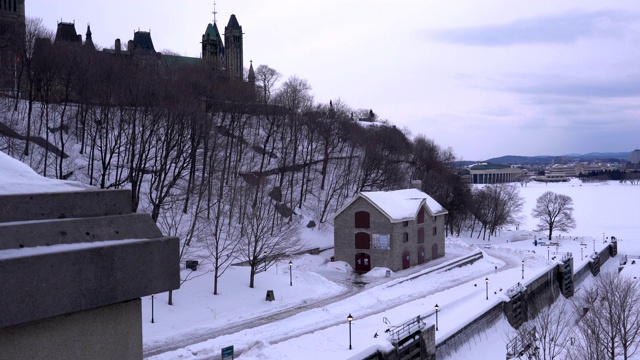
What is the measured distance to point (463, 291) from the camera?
37781 mm

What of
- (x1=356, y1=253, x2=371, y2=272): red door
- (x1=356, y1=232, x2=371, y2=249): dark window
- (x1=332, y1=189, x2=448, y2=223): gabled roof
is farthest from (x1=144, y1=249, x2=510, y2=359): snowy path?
(x1=332, y1=189, x2=448, y2=223): gabled roof

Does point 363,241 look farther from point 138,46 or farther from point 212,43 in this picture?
point 212,43

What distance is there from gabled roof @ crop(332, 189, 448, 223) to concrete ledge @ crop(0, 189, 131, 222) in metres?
40.9

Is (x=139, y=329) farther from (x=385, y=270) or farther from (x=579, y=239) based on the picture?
(x=579, y=239)

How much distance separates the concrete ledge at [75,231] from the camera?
2.47m

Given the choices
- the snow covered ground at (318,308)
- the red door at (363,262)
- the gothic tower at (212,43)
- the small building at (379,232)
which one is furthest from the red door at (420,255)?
the gothic tower at (212,43)

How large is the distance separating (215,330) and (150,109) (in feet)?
72.4

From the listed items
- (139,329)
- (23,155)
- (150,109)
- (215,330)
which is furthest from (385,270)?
(139,329)

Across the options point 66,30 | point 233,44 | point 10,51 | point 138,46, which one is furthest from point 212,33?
point 10,51

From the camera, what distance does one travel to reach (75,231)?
267 cm

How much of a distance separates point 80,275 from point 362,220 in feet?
140

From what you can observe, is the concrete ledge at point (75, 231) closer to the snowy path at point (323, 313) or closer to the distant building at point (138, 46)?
the snowy path at point (323, 313)

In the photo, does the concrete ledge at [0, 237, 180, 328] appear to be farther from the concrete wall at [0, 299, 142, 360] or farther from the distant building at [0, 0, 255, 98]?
the distant building at [0, 0, 255, 98]

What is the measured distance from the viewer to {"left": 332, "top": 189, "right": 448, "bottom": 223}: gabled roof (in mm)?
44125
